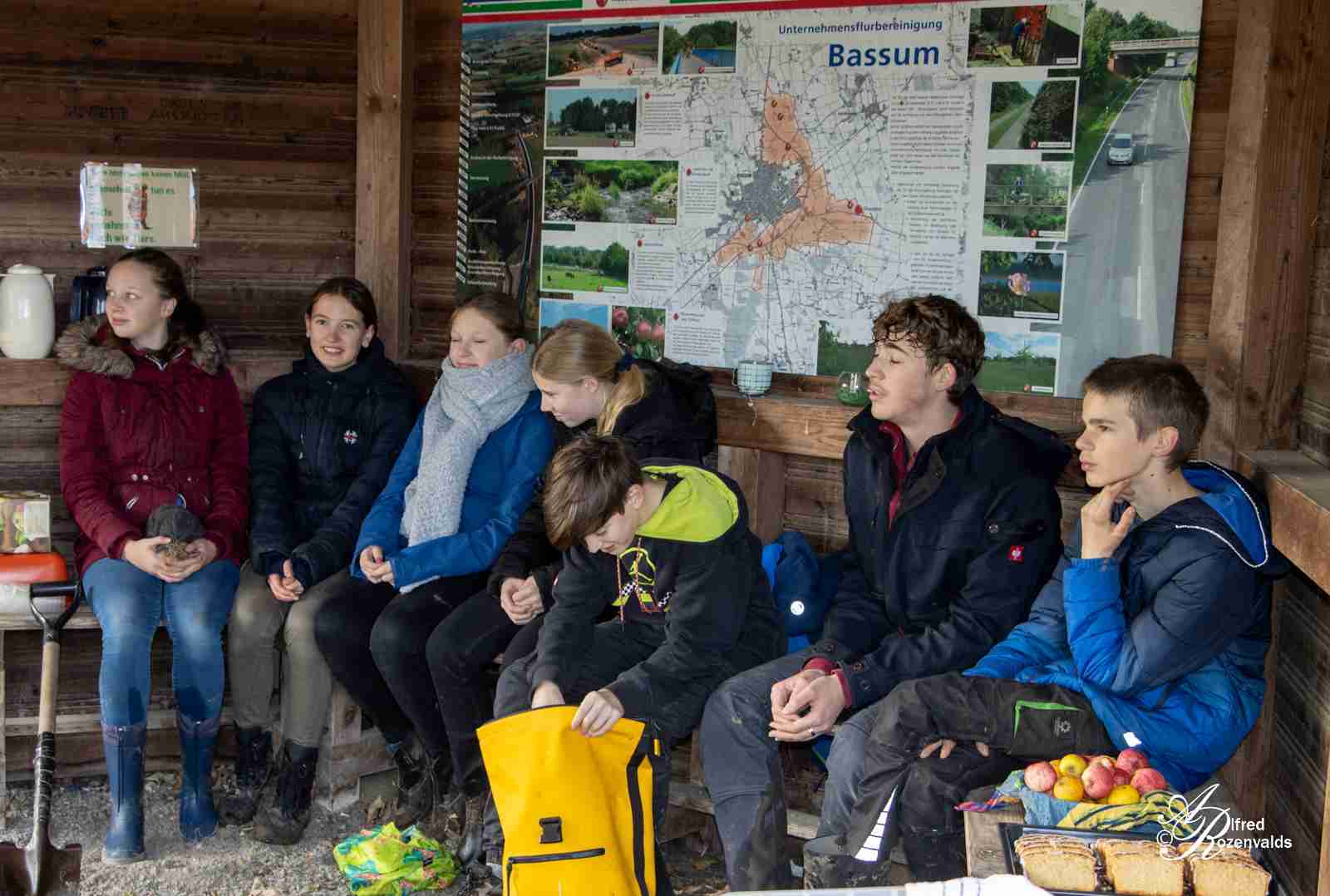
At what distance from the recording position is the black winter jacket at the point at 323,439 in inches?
162

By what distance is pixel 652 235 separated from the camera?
13.7 ft

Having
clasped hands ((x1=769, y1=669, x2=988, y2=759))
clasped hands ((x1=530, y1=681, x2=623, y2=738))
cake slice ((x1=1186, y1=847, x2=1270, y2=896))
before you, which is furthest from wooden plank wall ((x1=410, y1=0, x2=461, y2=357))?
cake slice ((x1=1186, y1=847, x2=1270, y2=896))

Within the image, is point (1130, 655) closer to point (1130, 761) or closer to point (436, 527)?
point (1130, 761)

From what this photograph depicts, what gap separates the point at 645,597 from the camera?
3.29m

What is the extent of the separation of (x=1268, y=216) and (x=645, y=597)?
65.8 inches

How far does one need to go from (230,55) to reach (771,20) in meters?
1.74

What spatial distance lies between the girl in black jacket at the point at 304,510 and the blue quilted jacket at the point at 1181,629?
202 cm

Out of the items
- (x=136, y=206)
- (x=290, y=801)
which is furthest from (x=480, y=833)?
(x=136, y=206)

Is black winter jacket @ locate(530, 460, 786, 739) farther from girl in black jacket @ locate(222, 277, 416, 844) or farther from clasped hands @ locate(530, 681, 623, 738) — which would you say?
girl in black jacket @ locate(222, 277, 416, 844)

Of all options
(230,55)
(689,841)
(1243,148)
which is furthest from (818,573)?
(230,55)

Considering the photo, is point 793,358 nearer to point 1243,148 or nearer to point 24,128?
point 1243,148

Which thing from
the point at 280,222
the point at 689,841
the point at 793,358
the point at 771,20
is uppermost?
the point at 771,20

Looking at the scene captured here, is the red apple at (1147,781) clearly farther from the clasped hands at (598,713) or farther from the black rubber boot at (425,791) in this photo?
the black rubber boot at (425,791)

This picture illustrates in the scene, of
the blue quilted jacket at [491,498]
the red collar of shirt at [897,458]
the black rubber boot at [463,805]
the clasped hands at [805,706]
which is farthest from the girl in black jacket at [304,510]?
the red collar of shirt at [897,458]
